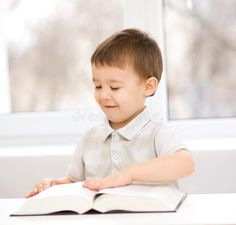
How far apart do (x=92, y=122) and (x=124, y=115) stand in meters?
1.02

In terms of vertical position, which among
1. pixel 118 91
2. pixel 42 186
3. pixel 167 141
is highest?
pixel 118 91

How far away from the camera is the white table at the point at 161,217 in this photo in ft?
4.04

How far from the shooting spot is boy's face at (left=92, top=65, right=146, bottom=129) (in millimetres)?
1617

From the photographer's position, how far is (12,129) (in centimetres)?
275

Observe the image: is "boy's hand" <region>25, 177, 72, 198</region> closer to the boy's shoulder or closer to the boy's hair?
the boy's shoulder

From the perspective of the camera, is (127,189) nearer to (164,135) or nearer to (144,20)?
(164,135)

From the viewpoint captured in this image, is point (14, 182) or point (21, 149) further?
point (21, 149)

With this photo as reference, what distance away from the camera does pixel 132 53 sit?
5.44 ft

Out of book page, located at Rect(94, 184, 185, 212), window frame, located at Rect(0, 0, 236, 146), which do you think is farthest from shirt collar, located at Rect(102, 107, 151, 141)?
window frame, located at Rect(0, 0, 236, 146)

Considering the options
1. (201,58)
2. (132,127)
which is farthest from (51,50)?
(132,127)

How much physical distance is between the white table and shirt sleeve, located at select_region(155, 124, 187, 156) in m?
0.18

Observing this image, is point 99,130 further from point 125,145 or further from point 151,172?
point 151,172

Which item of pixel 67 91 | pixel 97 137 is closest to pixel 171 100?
pixel 67 91

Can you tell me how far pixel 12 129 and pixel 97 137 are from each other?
1.07m
